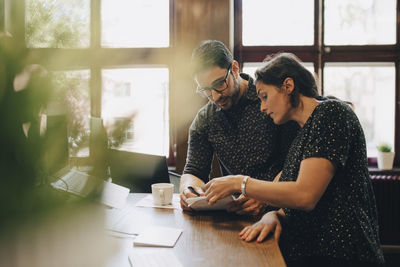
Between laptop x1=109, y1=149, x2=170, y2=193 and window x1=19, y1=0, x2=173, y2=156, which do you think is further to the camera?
laptop x1=109, y1=149, x2=170, y2=193

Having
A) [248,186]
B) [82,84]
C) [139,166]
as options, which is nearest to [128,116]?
[82,84]

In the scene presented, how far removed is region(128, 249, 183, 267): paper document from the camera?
967mm

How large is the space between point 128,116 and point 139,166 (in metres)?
1.55

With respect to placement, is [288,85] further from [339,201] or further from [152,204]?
[152,204]

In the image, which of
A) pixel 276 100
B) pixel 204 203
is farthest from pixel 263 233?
pixel 276 100

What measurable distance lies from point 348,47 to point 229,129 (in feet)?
6.01

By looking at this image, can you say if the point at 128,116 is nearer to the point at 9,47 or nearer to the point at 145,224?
the point at 9,47

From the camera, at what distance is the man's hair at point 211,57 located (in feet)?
5.78

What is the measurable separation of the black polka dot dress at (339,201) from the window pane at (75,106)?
40.0 inches

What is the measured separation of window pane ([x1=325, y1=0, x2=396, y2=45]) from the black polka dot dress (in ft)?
7.29

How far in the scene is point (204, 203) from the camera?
1.43m

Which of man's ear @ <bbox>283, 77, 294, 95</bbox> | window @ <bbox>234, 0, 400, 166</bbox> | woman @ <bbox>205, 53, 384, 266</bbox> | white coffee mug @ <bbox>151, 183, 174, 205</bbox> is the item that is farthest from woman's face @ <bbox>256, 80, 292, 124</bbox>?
window @ <bbox>234, 0, 400, 166</bbox>

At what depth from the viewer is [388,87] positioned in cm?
319

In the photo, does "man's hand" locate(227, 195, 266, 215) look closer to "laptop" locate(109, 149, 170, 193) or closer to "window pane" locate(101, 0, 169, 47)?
"laptop" locate(109, 149, 170, 193)
